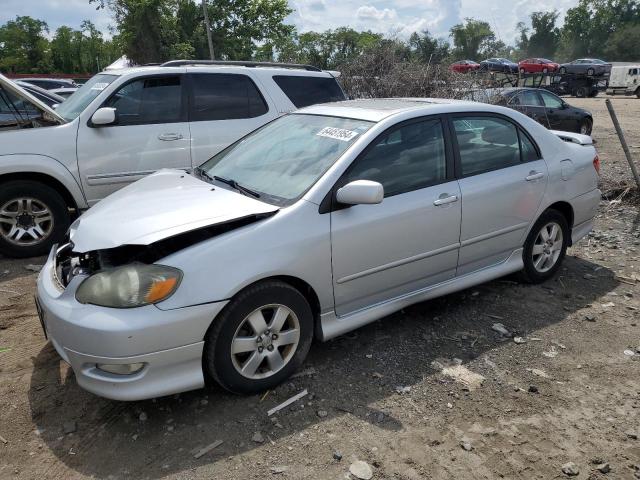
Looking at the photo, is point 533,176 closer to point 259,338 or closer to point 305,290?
point 305,290

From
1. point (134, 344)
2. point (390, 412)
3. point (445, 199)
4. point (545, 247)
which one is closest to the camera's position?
point (134, 344)

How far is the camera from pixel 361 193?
3000 mm

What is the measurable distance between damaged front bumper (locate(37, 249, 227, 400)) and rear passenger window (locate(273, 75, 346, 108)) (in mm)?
4332

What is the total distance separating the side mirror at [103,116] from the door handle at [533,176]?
13.3 feet

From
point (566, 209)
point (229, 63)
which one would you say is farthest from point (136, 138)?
point (566, 209)

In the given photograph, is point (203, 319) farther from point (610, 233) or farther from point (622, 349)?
point (610, 233)

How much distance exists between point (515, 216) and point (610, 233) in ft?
8.55

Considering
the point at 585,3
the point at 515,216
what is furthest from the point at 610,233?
the point at 585,3

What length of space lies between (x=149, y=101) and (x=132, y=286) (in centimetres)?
368

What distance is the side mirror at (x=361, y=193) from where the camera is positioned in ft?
9.81

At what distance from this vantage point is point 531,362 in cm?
349

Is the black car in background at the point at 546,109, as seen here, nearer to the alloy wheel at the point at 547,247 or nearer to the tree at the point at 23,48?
the alloy wheel at the point at 547,247

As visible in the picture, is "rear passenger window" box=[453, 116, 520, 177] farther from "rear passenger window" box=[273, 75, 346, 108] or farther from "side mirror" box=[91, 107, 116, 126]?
"side mirror" box=[91, 107, 116, 126]

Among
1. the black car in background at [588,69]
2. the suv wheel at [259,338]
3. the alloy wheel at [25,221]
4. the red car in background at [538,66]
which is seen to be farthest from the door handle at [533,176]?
the red car in background at [538,66]
